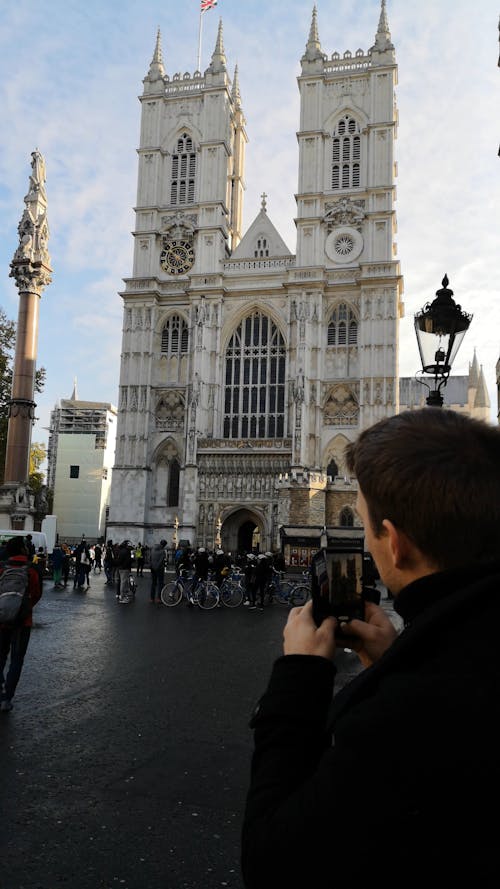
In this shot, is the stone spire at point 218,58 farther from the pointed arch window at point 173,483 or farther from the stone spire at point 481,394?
the stone spire at point 481,394

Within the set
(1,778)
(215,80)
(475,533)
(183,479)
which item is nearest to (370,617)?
(475,533)

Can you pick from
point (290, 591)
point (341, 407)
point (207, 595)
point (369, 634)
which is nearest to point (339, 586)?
point (369, 634)

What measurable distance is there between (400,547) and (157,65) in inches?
1975

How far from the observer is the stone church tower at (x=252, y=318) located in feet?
124

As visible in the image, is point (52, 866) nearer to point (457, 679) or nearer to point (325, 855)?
point (325, 855)

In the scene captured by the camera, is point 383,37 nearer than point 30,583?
No

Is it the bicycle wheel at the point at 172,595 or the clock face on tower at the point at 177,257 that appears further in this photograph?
the clock face on tower at the point at 177,257

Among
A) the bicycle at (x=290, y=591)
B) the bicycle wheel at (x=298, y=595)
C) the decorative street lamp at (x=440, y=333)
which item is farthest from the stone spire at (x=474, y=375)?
the decorative street lamp at (x=440, y=333)

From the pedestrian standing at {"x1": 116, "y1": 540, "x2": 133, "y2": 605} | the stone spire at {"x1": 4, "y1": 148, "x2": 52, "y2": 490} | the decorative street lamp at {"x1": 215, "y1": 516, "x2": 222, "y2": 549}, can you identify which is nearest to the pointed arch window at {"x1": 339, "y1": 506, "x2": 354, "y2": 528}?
the decorative street lamp at {"x1": 215, "y1": 516, "x2": 222, "y2": 549}

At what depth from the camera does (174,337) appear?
4178cm

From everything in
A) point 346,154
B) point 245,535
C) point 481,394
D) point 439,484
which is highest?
point 346,154

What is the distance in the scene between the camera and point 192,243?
4175 cm

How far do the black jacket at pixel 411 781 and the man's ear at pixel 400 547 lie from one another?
4.6 inches

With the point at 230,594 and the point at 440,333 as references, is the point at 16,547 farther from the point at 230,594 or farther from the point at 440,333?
the point at 230,594
